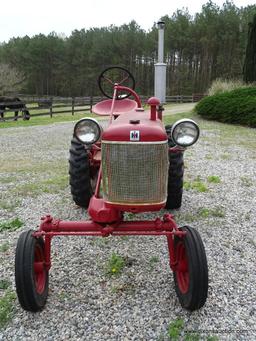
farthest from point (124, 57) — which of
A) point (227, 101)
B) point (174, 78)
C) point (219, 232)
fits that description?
point (219, 232)

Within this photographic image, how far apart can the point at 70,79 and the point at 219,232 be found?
46123 millimetres

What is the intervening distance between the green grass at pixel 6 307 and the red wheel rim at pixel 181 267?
3.71ft

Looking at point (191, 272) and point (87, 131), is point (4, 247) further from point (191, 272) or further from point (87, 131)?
point (191, 272)

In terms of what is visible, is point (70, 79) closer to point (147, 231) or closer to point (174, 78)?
point (174, 78)

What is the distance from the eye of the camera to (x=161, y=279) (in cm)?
273

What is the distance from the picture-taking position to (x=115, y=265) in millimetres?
2885

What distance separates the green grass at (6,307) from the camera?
2.28m

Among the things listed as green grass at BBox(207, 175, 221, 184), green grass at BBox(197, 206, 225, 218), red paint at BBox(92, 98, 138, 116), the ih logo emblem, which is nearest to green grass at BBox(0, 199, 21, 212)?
red paint at BBox(92, 98, 138, 116)

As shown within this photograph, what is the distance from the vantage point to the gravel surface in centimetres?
224

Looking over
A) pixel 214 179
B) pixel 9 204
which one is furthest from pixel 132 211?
pixel 214 179

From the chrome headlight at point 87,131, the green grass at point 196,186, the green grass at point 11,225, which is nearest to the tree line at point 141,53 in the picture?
the green grass at point 196,186

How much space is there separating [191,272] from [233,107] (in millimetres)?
10579

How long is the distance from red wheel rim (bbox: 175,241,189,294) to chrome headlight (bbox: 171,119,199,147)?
0.72 meters

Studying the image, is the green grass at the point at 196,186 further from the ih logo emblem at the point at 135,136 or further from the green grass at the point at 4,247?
the ih logo emblem at the point at 135,136
